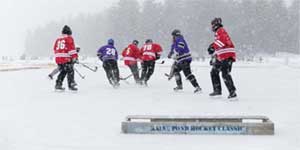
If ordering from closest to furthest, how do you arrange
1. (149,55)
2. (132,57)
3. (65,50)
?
(65,50)
(149,55)
(132,57)

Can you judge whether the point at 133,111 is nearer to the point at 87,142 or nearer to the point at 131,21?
the point at 87,142

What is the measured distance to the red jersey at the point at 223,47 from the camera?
445 inches

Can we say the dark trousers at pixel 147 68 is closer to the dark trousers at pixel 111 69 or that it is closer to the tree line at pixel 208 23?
the dark trousers at pixel 111 69

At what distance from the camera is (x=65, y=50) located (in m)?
14.0

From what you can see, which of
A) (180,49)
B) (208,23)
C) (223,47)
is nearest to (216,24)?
(223,47)

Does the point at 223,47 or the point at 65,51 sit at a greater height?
the point at 65,51

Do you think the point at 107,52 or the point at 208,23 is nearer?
the point at 107,52

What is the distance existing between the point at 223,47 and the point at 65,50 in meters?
4.79

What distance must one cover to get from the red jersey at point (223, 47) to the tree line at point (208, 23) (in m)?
70.1

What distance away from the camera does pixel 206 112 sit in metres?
9.64

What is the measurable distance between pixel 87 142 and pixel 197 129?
1.54 meters

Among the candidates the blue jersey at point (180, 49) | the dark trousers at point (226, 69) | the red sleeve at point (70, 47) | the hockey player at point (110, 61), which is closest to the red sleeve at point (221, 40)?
the dark trousers at point (226, 69)

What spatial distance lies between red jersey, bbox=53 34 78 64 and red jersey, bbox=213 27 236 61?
4461mm

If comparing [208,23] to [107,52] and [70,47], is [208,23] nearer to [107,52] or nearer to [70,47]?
[107,52]
